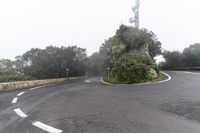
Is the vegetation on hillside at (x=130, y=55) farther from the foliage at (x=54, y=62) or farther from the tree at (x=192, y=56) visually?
the tree at (x=192, y=56)

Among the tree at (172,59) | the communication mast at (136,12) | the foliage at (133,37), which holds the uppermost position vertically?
the communication mast at (136,12)

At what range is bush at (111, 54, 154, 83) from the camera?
58.8 ft

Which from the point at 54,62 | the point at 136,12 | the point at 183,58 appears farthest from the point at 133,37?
the point at 183,58

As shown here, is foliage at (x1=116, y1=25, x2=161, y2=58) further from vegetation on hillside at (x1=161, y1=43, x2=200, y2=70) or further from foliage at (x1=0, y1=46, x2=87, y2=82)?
vegetation on hillside at (x1=161, y1=43, x2=200, y2=70)

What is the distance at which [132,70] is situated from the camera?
59.6ft

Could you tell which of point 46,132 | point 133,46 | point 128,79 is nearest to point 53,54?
point 133,46

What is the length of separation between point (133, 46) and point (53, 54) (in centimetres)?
1323

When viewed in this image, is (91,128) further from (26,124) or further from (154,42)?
(154,42)

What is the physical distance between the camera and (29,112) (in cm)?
673

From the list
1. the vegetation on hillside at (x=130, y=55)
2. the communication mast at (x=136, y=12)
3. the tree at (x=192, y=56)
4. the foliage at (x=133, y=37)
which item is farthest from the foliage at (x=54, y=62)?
the tree at (x=192, y=56)

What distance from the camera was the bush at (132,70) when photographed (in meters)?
17.9

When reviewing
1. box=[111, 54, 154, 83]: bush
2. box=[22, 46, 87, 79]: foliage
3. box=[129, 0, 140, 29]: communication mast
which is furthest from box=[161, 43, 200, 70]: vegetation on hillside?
box=[111, 54, 154, 83]: bush

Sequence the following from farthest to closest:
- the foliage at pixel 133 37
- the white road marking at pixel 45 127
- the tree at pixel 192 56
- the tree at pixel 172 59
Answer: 1. the tree at pixel 172 59
2. the tree at pixel 192 56
3. the foliage at pixel 133 37
4. the white road marking at pixel 45 127

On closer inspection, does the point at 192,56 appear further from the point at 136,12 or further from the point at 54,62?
the point at 54,62
